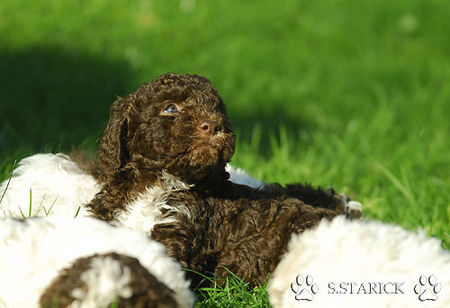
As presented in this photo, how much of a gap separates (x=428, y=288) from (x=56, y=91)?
20.8ft

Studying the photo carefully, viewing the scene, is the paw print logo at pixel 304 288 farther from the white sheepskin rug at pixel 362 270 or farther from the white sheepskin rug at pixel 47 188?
the white sheepskin rug at pixel 47 188

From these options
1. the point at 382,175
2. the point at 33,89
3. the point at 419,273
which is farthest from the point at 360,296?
the point at 33,89

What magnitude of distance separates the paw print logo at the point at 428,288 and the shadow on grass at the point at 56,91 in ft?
16.3

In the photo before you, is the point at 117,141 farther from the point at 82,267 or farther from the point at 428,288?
the point at 428,288

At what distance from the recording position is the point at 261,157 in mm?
7219

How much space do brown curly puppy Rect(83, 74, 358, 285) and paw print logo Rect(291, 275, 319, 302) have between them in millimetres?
475

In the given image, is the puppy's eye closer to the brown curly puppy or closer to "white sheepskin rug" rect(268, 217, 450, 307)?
the brown curly puppy

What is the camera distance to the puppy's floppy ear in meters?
3.90

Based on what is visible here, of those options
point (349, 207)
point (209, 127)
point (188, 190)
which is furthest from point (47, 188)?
point (349, 207)

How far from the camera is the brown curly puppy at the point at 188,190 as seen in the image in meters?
3.69

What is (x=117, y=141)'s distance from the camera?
3.90 meters

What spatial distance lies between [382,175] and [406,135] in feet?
6.07

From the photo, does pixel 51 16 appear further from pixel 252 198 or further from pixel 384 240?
pixel 384 240

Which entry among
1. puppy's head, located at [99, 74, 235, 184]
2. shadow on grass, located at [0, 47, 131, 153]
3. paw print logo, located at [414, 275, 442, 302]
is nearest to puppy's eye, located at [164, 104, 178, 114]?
puppy's head, located at [99, 74, 235, 184]
